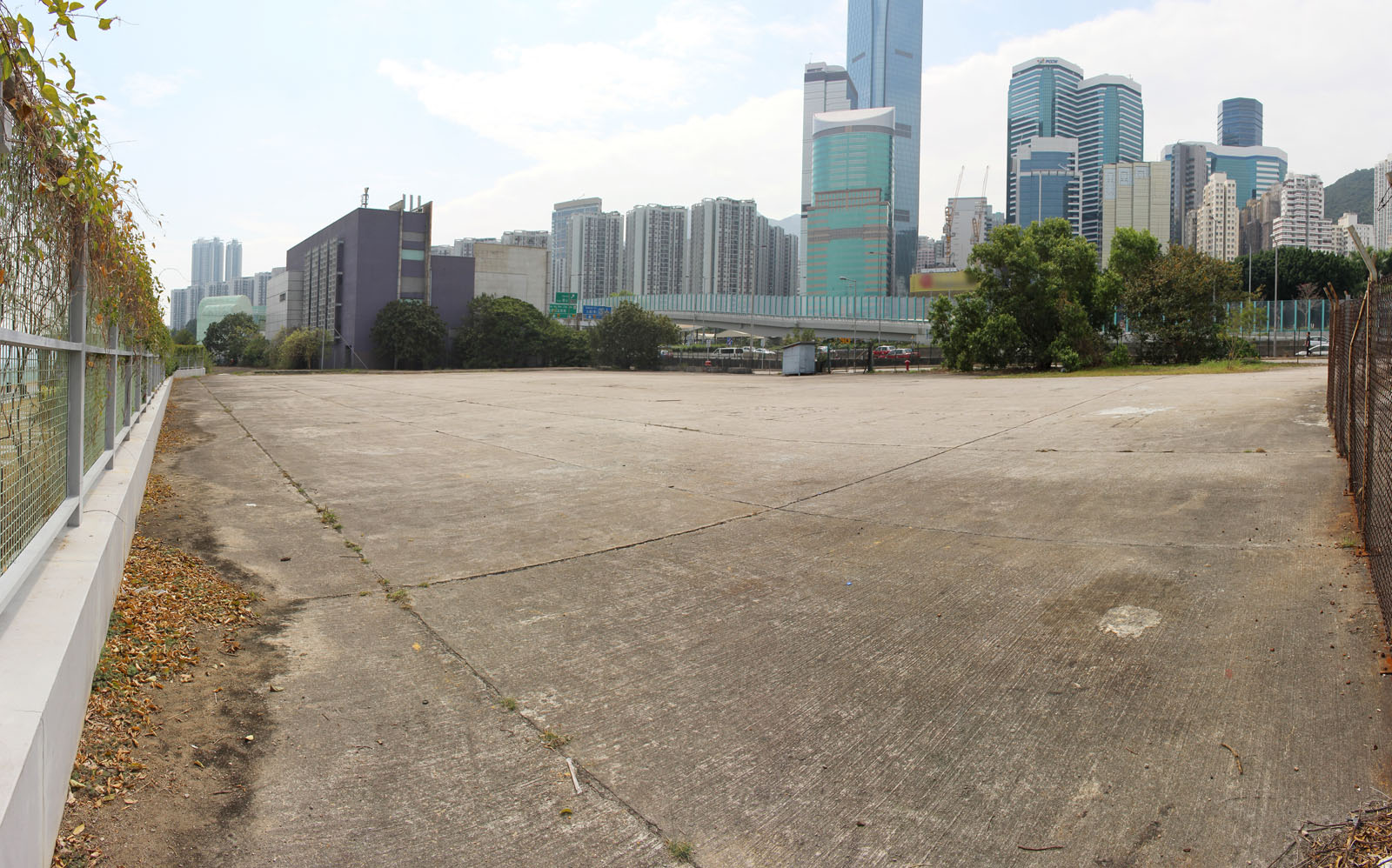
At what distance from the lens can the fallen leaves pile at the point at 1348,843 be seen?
8.44 ft

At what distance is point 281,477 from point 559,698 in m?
6.84

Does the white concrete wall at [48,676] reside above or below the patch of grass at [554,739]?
above

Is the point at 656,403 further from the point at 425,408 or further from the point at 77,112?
the point at 77,112

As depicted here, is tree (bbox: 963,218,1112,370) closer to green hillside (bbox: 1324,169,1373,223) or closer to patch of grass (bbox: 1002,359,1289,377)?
patch of grass (bbox: 1002,359,1289,377)

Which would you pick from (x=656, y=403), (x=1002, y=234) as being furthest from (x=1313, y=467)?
(x=1002, y=234)

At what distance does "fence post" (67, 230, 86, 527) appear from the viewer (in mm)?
4258

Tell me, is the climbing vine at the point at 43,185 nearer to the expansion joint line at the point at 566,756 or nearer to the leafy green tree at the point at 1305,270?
the expansion joint line at the point at 566,756

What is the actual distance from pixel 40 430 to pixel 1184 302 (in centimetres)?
3792

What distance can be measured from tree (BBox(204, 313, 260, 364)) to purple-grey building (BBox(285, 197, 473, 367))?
90.3ft

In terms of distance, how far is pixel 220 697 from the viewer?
3.71 meters

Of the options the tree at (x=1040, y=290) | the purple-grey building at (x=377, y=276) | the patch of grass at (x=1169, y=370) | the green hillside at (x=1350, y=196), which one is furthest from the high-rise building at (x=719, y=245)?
the patch of grass at (x=1169, y=370)

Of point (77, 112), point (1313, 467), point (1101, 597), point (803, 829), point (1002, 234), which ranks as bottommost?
point (803, 829)

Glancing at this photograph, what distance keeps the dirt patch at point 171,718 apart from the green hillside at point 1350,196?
8890 inches

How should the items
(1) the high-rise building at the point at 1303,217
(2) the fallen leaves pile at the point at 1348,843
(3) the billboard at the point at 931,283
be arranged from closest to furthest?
(2) the fallen leaves pile at the point at 1348,843 → (3) the billboard at the point at 931,283 → (1) the high-rise building at the point at 1303,217
